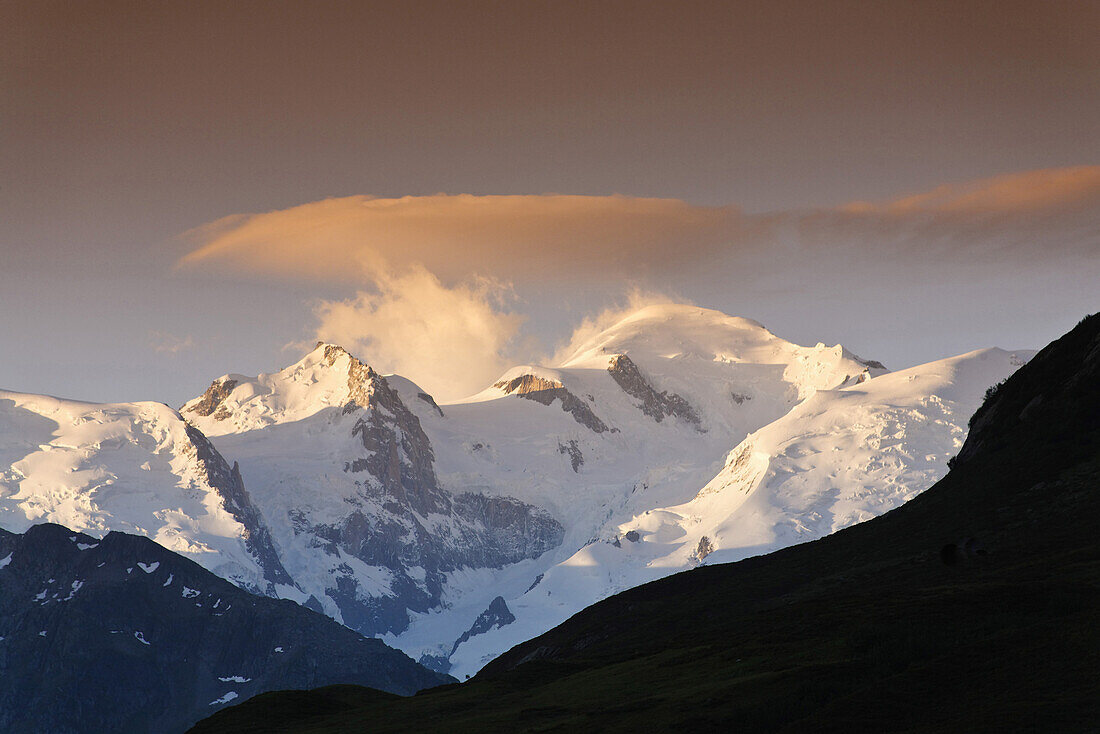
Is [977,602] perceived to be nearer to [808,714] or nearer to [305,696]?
[808,714]

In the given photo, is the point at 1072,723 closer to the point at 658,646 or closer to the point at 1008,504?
the point at 658,646

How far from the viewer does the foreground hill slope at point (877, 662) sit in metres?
104

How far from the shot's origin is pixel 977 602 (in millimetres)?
133500

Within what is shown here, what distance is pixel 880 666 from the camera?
12188 cm

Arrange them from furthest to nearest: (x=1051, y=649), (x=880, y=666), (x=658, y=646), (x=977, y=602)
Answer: (x=658, y=646) < (x=977, y=602) < (x=880, y=666) < (x=1051, y=649)

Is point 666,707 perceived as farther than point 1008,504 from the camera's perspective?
No

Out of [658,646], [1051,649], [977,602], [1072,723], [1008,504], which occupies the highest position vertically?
[1008,504]

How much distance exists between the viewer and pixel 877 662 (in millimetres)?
123000

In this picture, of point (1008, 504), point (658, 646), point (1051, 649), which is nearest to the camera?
point (1051, 649)

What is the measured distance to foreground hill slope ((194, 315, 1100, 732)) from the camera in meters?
104

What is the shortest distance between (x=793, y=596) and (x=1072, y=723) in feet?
351

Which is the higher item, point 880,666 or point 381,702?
point 381,702

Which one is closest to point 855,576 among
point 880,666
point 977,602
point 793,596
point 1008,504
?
point 793,596

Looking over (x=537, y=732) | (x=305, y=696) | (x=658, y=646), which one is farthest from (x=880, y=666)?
(x=305, y=696)
